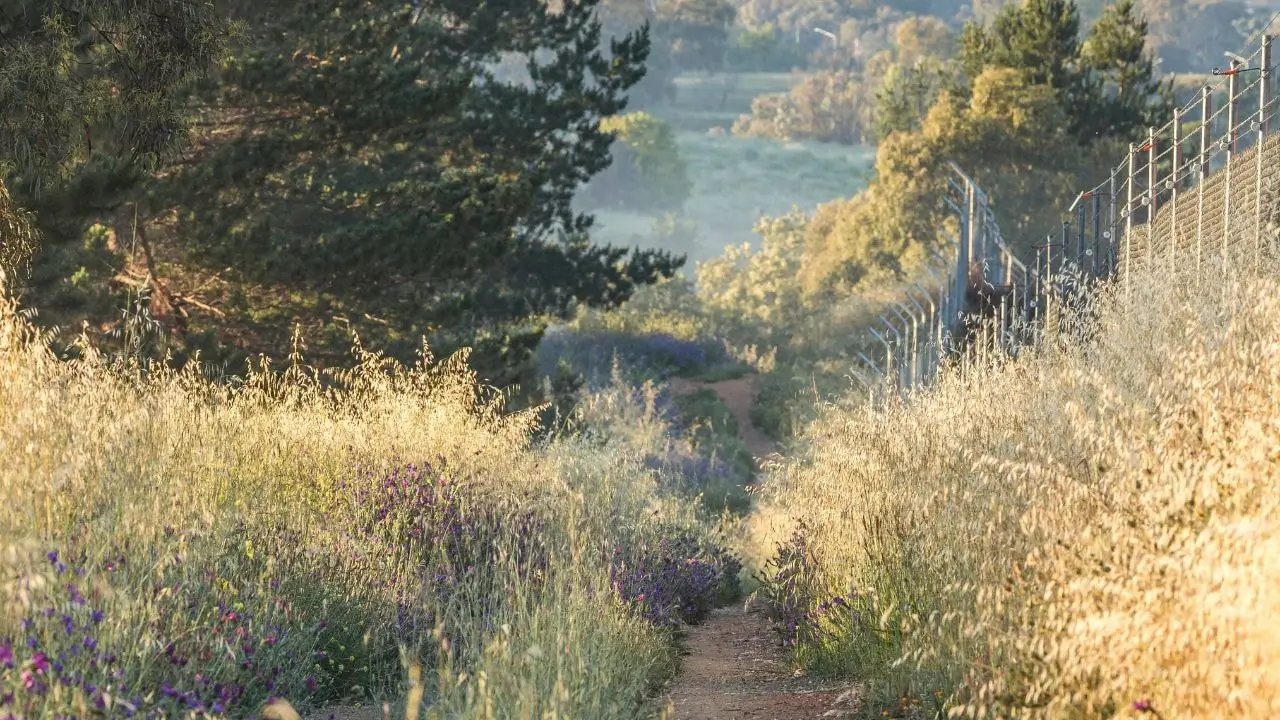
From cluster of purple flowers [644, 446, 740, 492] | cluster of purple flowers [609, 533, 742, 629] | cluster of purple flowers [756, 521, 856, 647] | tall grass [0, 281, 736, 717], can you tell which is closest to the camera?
tall grass [0, 281, 736, 717]

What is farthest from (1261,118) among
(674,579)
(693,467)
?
(693,467)

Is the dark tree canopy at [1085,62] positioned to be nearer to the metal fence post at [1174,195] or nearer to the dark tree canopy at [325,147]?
the dark tree canopy at [325,147]

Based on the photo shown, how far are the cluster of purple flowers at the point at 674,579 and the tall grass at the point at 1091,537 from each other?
1070mm

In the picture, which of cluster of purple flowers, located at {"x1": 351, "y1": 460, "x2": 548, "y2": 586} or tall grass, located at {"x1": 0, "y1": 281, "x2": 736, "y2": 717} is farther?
cluster of purple flowers, located at {"x1": 351, "y1": 460, "x2": 548, "y2": 586}

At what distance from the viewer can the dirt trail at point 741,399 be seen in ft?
102

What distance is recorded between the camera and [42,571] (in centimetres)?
502

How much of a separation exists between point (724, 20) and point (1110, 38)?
101m

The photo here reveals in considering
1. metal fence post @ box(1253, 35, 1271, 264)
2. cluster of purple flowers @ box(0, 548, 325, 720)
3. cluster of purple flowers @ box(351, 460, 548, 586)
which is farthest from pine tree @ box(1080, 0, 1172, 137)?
cluster of purple flowers @ box(0, 548, 325, 720)

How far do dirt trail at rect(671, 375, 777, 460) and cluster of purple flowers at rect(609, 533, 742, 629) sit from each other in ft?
49.6

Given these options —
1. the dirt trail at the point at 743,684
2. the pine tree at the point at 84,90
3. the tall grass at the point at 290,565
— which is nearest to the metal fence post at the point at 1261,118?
the dirt trail at the point at 743,684

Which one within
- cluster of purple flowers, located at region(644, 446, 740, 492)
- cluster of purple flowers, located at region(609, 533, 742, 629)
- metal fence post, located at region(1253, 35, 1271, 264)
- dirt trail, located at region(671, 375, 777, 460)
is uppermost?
metal fence post, located at region(1253, 35, 1271, 264)

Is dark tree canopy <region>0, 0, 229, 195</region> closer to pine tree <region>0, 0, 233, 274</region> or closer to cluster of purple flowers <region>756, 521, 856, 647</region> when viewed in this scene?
pine tree <region>0, 0, 233, 274</region>

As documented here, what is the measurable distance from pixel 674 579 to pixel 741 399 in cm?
2411

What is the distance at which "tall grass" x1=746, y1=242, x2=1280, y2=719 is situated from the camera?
4.39 m
